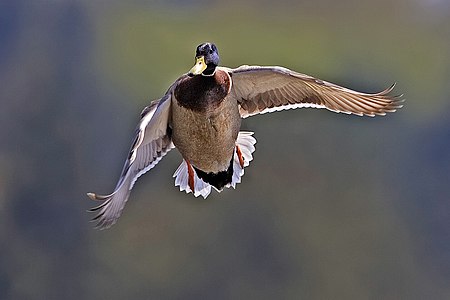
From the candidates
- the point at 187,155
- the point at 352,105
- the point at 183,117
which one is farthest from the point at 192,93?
the point at 352,105

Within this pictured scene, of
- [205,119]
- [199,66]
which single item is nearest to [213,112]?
[205,119]

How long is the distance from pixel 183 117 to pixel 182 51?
116 centimetres

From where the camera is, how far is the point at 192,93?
1.50m

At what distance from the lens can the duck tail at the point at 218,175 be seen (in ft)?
5.67

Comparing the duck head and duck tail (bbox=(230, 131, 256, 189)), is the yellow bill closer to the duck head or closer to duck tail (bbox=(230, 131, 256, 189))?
the duck head

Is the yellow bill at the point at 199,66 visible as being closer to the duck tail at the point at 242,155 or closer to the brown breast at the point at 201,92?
the brown breast at the point at 201,92

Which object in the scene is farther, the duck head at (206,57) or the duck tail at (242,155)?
the duck tail at (242,155)

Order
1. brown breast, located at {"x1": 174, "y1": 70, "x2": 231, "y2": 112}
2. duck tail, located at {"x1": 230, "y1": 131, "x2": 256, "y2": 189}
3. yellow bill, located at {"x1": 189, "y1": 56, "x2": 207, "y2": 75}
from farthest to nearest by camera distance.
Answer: duck tail, located at {"x1": 230, "y1": 131, "x2": 256, "y2": 189} < brown breast, located at {"x1": 174, "y1": 70, "x2": 231, "y2": 112} < yellow bill, located at {"x1": 189, "y1": 56, "x2": 207, "y2": 75}

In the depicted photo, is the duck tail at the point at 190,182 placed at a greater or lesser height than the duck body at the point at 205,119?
lesser

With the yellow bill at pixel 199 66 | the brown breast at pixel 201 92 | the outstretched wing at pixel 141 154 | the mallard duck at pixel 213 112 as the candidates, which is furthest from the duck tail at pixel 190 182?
the yellow bill at pixel 199 66

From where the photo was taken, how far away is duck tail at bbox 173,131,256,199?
1728 millimetres

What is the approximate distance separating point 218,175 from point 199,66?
37 centimetres

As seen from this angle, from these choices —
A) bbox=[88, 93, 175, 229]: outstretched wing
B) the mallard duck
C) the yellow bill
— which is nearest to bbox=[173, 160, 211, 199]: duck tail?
the mallard duck

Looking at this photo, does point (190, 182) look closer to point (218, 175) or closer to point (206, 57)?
point (218, 175)
